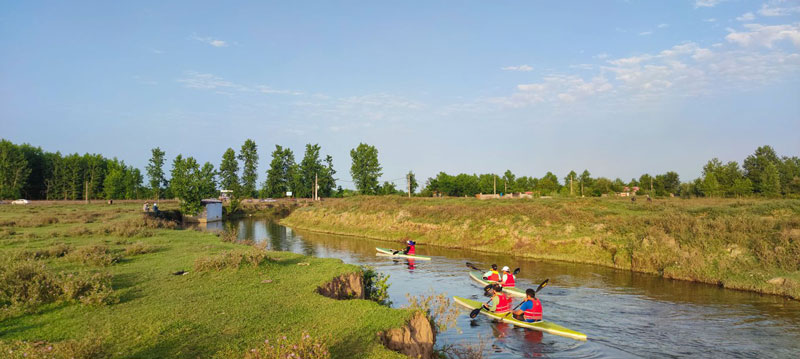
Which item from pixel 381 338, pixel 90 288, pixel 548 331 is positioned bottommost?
pixel 548 331

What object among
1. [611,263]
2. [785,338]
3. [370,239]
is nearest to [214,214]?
[370,239]

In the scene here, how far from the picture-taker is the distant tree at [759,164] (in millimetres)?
66188

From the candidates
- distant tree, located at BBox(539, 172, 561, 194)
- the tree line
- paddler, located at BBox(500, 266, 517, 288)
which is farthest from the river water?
distant tree, located at BBox(539, 172, 561, 194)

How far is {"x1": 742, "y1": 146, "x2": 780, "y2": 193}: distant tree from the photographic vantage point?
66.2m

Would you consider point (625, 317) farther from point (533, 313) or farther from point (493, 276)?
point (493, 276)

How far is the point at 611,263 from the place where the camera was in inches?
1133

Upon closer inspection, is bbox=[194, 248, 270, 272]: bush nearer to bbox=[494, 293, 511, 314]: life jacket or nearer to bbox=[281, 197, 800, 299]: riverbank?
bbox=[494, 293, 511, 314]: life jacket

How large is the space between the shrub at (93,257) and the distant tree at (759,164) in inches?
3225

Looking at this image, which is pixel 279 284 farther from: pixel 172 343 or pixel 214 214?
pixel 214 214

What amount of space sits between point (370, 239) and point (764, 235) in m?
35.0

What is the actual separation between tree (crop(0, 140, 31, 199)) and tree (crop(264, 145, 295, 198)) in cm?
5013

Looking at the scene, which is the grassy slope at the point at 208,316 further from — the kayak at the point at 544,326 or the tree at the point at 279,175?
the tree at the point at 279,175

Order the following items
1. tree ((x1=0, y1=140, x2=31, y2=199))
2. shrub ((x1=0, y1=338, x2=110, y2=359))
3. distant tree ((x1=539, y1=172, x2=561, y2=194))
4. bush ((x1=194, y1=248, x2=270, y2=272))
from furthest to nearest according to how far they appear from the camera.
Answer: distant tree ((x1=539, y1=172, x2=561, y2=194)) < tree ((x1=0, y1=140, x2=31, y2=199)) < bush ((x1=194, y1=248, x2=270, y2=272)) < shrub ((x1=0, y1=338, x2=110, y2=359))

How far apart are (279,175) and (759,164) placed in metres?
106
